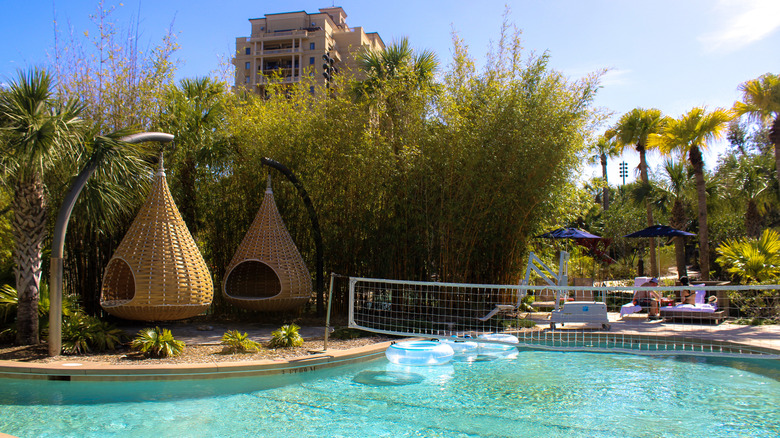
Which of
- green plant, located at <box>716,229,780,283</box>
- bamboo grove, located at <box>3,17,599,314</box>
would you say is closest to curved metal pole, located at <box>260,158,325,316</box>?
bamboo grove, located at <box>3,17,599,314</box>

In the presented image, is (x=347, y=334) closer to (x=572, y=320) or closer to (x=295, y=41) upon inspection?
(x=572, y=320)

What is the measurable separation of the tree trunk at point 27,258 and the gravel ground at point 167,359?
0.83 ft

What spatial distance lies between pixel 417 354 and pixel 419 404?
1.32 m

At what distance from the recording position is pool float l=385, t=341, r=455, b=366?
6086mm

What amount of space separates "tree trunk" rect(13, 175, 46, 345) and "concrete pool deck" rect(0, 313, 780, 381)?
90cm

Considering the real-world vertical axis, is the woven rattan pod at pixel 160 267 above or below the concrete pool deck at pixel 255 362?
above

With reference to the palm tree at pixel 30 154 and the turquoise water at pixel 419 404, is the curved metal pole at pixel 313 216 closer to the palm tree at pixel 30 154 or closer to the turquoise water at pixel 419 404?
the turquoise water at pixel 419 404

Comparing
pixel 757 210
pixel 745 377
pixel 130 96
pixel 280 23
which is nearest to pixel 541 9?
pixel 745 377

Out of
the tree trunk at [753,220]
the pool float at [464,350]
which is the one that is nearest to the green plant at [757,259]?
the tree trunk at [753,220]

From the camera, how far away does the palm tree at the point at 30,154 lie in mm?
5504

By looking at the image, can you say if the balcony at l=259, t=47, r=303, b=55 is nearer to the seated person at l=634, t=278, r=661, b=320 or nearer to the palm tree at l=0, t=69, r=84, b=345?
the seated person at l=634, t=278, r=661, b=320

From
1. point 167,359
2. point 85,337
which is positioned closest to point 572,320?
point 167,359

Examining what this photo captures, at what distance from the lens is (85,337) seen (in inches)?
243

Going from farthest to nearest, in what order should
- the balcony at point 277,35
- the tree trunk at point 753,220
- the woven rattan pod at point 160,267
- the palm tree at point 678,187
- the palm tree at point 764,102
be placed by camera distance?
the balcony at point 277,35, the palm tree at point 678,187, the tree trunk at point 753,220, the palm tree at point 764,102, the woven rattan pod at point 160,267
